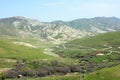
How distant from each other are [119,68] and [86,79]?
1027 inches

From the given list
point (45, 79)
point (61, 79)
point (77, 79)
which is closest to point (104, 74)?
point (77, 79)

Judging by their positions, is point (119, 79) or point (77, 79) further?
point (77, 79)

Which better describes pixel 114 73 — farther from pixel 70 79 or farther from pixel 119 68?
pixel 70 79

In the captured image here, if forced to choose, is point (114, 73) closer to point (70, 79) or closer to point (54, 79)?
point (70, 79)

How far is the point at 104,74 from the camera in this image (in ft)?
577

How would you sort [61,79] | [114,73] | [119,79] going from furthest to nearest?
1. [61,79]
2. [114,73]
3. [119,79]

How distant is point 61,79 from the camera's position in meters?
190

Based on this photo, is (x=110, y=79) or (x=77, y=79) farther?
(x=77, y=79)

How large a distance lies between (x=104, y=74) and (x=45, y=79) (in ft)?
145

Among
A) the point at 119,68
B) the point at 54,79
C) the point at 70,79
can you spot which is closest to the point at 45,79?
the point at 54,79

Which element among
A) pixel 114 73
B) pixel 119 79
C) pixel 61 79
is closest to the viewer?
pixel 119 79

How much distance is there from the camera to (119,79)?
161 meters

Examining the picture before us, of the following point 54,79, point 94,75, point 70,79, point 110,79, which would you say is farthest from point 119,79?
point 54,79

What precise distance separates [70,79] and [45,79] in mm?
21775
